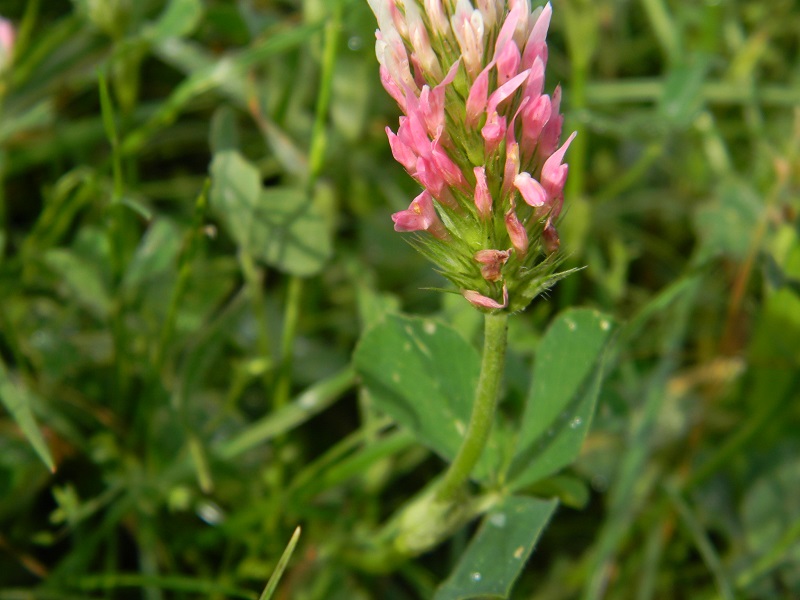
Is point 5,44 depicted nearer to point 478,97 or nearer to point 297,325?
point 297,325

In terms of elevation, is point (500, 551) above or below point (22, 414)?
below

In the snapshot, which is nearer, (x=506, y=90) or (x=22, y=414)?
(x=506, y=90)

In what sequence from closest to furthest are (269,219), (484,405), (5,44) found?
(484,405), (269,219), (5,44)

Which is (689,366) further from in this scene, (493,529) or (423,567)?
(493,529)

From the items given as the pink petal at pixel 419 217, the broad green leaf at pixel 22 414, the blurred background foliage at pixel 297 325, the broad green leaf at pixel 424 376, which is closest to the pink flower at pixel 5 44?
the blurred background foliage at pixel 297 325

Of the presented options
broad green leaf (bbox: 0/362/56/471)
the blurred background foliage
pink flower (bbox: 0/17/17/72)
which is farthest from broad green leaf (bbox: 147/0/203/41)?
broad green leaf (bbox: 0/362/56/471)

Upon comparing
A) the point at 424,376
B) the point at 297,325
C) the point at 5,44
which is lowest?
the point at 297,325

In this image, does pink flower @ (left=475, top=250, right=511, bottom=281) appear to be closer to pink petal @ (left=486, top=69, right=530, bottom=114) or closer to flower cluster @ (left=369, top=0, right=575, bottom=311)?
flower cluster @ (left=369, top=0, right=575, bottom=311)

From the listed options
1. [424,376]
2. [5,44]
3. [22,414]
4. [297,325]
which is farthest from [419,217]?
[5,44]
